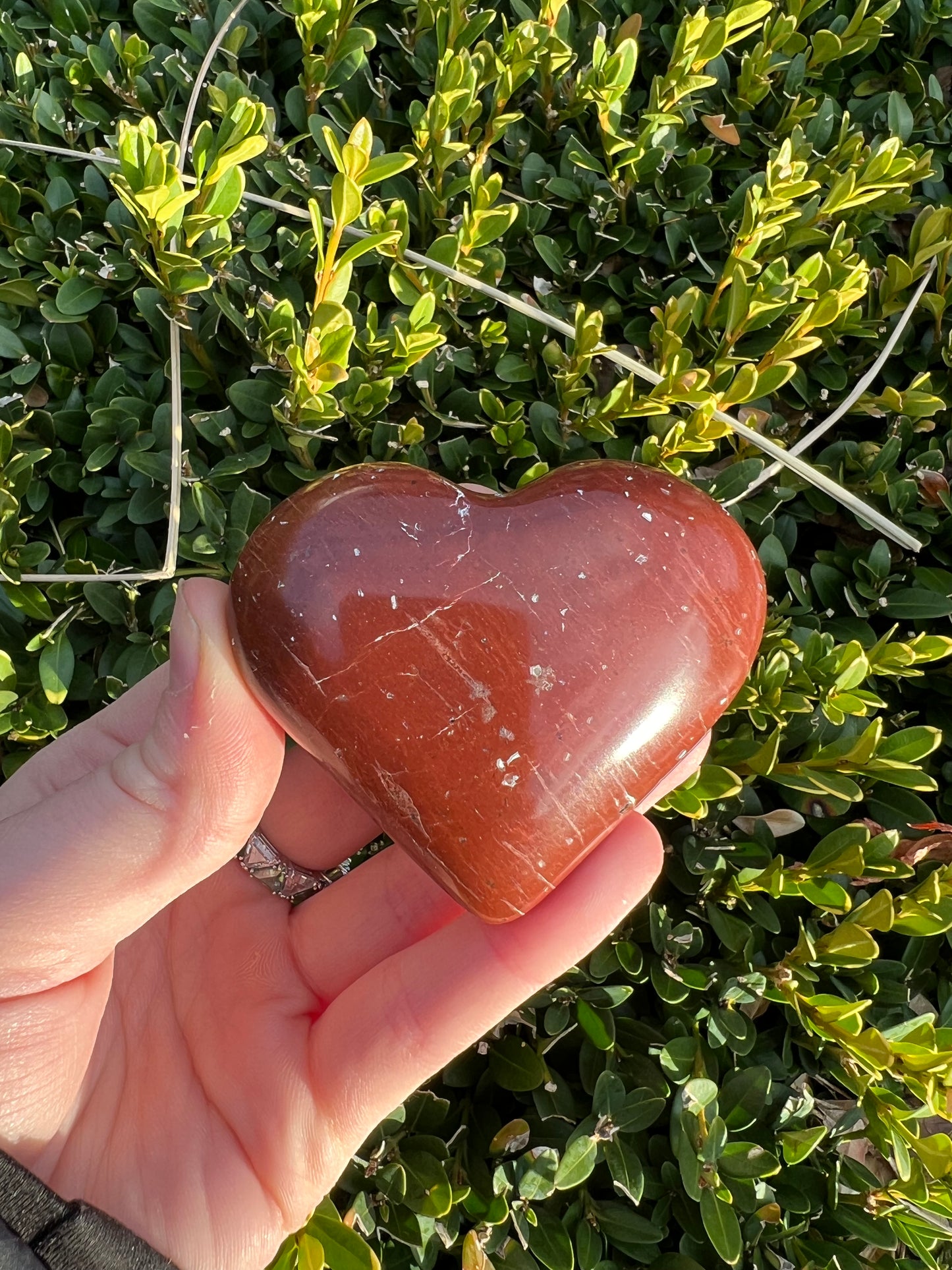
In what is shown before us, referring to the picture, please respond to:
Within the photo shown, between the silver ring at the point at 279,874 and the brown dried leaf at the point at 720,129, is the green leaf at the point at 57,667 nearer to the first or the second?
the silver ring at the point at 279,874

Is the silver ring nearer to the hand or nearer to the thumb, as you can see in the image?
the hand

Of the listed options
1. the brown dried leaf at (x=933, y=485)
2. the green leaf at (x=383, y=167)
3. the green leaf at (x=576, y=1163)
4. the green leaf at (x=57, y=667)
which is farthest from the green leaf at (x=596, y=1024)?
the green leaf at (x=383, y=167)

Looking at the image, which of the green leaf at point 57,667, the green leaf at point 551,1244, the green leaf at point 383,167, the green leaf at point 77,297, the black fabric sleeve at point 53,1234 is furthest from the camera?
the green leaf at point 77,297

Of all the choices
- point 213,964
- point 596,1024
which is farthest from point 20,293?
point 596,1024

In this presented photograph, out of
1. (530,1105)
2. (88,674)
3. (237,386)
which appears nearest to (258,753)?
(88,674)

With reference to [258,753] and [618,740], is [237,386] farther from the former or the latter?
[618,740]

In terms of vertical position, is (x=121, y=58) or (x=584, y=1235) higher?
(x=121, y=58)
